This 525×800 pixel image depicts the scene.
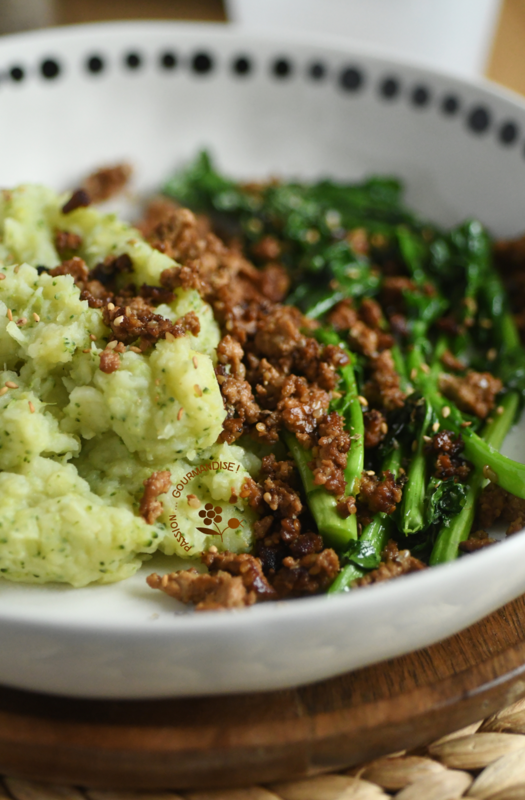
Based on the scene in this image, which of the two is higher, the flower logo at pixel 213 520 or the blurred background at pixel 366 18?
the blurred background at pixel 366 18

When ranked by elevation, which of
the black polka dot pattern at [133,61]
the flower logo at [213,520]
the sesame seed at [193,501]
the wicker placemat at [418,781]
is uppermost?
the black polka dot pattern at [133,61]

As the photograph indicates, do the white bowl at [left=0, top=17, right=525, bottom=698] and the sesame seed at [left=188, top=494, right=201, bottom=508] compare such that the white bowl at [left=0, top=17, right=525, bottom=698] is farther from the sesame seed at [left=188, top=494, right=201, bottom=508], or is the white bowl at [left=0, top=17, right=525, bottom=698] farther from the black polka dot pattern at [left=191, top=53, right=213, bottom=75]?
the sesame seed at [left=188, top=494, right=201, bottom=508]

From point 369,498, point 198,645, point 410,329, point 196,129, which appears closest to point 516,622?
point 369,498

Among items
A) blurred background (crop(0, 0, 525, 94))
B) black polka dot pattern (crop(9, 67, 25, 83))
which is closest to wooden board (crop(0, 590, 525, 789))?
black polka dot pattern (crop(9, 67, 25, 83))

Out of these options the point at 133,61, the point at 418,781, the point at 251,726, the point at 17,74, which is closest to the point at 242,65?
the point at 133,61

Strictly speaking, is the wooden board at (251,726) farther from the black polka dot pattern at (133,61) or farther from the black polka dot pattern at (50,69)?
the black polka dot pattern at (133,61)

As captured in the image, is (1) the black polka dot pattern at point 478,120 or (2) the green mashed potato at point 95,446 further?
(1) the black polka dot pattern at point 478,120

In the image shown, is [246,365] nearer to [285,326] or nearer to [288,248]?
[285,326]

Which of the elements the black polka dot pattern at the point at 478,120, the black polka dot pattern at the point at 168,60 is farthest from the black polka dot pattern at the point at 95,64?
the black polka dot pattern at the point at 478,120
